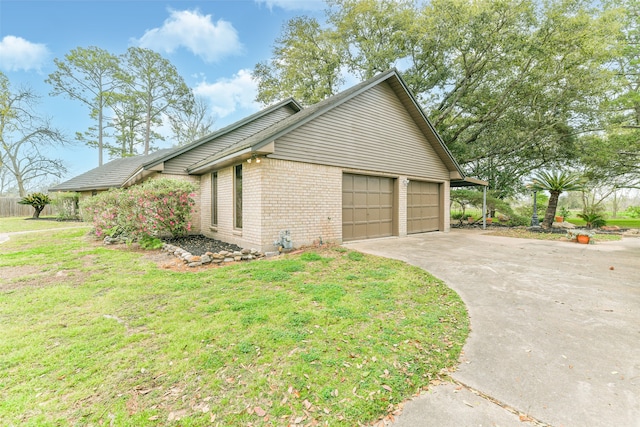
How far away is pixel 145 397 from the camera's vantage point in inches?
78.6

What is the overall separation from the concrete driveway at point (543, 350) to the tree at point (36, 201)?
26.3 meters

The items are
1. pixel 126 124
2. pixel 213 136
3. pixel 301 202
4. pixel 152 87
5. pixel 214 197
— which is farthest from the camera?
pixel 152 87

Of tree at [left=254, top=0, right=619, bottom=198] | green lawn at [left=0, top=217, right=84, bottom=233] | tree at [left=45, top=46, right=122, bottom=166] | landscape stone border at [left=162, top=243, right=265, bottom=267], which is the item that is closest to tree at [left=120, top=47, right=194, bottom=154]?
tree at [left=45, top=46, right=122, bottom=166]

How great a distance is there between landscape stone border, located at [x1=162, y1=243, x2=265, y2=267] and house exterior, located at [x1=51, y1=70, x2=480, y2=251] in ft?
1.26

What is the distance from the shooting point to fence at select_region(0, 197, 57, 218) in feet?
67.1

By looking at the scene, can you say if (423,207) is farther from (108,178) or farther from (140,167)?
(108,178)

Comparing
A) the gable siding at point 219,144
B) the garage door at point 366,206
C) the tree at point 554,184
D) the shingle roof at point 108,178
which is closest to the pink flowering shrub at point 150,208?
the gable siding at point 219,144

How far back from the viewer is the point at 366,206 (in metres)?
9.52

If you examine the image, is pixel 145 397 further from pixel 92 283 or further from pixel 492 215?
pixel 492 215

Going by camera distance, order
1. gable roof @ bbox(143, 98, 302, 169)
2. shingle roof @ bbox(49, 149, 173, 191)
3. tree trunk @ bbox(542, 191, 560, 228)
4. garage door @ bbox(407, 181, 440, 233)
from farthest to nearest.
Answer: shingle roof @ bbox(49, 149, 173, 191) → tree trunk @ bbox(542, 191, 560, 228) → garage door @ bbox(407, 181, 440, 233) → gable roof @ bbox(143, 98, 302, 169)

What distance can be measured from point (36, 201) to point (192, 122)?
13.9 meters

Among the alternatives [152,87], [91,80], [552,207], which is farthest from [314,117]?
[91,80]

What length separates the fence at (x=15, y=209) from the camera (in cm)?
2045

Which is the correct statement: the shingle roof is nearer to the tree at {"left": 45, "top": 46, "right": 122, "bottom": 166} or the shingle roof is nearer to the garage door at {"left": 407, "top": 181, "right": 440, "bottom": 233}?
the tree at {"left": 45, "top": 46, "right": 122, "bottom": 166}
